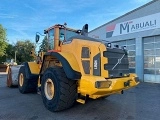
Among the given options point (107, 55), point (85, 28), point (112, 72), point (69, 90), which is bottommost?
point (69, 90)

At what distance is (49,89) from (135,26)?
12.8 m

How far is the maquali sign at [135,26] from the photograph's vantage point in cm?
1545

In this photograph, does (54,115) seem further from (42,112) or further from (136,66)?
(136,66)

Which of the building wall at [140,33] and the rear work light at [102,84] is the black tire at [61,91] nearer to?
the rear work light at [102,84]

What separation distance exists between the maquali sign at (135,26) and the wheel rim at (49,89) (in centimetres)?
1182

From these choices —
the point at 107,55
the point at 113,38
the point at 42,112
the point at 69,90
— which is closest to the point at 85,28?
the point at 107,55

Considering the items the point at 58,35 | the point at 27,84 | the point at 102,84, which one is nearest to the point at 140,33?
the point at 58,35

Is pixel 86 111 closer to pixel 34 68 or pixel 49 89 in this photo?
pixel 49 89

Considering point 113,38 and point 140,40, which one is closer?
point 140,40

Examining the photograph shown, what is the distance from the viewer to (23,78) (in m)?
8.66

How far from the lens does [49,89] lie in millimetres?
6227

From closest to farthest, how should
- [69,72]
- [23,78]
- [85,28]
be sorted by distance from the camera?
[69,72], [85,28], [23,78]

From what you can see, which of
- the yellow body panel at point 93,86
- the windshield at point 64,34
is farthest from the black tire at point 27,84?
the yellow body panel at point 93,86

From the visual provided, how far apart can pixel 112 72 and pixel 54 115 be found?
203cm
